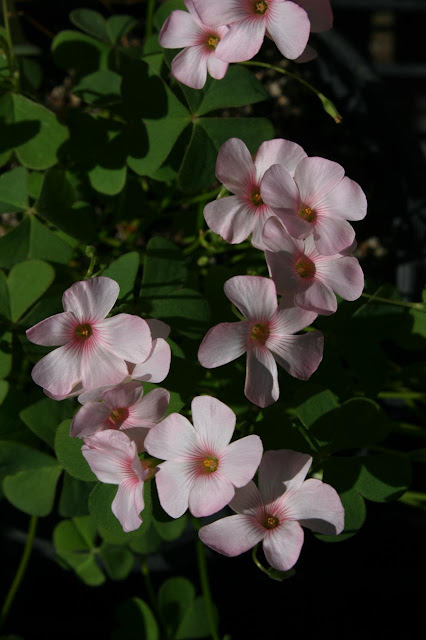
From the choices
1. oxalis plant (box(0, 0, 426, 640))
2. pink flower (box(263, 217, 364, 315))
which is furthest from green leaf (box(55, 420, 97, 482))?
pink flower (box(263, 217, 364, 315))

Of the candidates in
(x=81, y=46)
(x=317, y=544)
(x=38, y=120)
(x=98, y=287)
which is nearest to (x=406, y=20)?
(x=81, y=46)

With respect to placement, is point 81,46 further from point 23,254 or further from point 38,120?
point 23,254

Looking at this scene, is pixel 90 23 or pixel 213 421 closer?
pixel 213 421

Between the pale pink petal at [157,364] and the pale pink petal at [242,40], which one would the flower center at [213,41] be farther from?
the pale pink petal at [157,364]

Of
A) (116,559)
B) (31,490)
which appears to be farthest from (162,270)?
(116,559)

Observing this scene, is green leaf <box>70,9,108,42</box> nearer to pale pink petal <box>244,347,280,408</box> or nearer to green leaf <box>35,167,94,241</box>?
green leaf <box>35,167,94,241</box>

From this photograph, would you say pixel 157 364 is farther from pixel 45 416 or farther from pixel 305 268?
pixel 45 416
